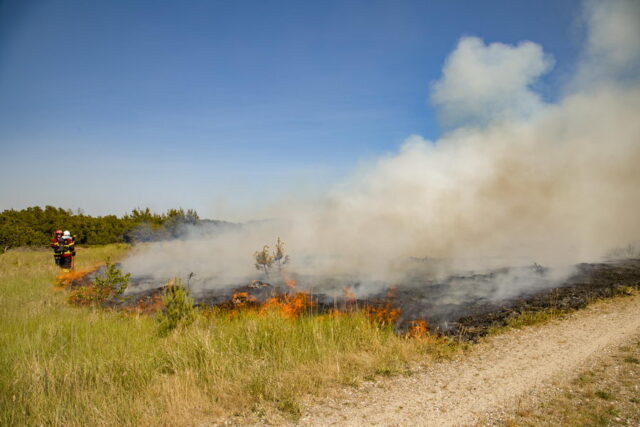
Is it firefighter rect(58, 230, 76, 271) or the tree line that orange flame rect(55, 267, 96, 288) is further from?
the tree line

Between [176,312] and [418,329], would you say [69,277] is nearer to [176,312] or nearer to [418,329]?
[176,312]

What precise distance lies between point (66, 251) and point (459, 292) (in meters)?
22.8

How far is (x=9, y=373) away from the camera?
5.99 metres

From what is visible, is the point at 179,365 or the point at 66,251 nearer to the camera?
the point at 179,365

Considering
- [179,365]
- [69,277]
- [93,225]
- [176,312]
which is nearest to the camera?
[179,365]

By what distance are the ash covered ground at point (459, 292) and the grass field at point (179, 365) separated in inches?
114

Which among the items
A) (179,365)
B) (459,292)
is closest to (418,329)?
(459,292)

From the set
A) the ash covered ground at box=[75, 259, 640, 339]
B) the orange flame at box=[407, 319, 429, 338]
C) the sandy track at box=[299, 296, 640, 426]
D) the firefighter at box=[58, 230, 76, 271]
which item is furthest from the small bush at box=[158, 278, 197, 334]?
the firefighter at box=[58, 230, 76, 271]

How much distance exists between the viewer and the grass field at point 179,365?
514 centimetres

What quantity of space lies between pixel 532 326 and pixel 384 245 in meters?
18.7

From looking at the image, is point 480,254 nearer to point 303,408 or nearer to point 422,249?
point 422,249

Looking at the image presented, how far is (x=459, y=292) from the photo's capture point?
14.2 metres

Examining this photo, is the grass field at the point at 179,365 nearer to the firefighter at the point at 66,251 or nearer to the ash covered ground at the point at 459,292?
the ash covered ground at the point at 459,292

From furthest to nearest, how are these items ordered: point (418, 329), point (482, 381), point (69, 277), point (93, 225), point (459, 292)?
1. point (93, 225)
2. point (69, 277)
3. point (459, 292)
4. point (418, 329)
5. point (482, 381)
